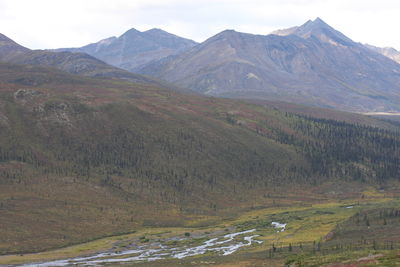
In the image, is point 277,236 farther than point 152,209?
No

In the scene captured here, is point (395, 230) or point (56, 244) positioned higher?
point (395, 230)

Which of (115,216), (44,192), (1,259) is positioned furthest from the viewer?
(44,192)

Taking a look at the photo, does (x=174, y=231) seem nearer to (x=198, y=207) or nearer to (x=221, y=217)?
(x=221, y=217)

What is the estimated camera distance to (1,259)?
112 metres

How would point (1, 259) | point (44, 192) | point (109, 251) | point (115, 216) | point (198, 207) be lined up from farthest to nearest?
point (198, 207) → point (44, 192) → point (115, 216) → point (109, 251) → point (1, 259)

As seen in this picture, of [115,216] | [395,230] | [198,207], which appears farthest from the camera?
[198,207]

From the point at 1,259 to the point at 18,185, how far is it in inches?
3052

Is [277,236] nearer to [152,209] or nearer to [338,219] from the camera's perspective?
[338,219]

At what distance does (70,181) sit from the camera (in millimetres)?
198500

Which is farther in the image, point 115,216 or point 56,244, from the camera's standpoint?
point 115,216

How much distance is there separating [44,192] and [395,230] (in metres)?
129

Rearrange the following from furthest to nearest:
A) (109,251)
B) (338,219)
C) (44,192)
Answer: (44,192) → (338,219) → (109,251)


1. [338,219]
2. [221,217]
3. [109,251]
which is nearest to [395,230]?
[338,219]

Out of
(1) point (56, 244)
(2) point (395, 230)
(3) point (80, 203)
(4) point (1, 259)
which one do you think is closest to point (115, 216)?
(3) point (80, 203)
